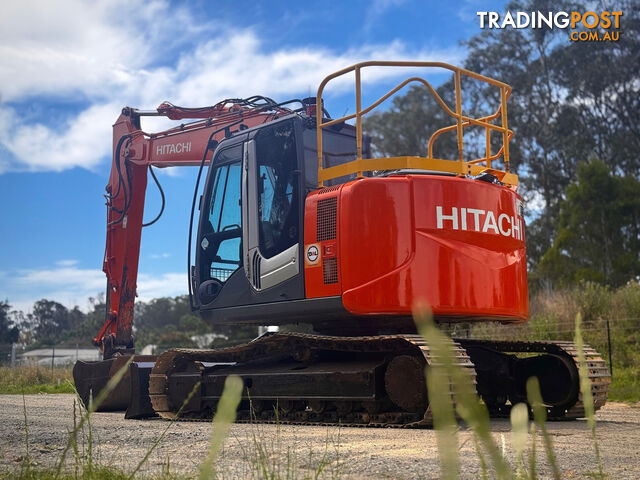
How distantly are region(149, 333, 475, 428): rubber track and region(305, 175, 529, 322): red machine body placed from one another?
0.37 meters

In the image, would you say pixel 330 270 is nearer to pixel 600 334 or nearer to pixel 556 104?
pixel 600 334

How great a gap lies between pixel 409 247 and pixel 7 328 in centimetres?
4430

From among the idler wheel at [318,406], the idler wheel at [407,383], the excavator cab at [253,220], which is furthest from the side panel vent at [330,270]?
the idler wheel at [318,406]

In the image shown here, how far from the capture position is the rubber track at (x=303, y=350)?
6863 mm

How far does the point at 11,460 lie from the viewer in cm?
475

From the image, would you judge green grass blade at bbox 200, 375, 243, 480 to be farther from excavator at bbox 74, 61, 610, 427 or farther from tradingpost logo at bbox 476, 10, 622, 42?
tradingpost logo at bbox 476, 10, 622, 42

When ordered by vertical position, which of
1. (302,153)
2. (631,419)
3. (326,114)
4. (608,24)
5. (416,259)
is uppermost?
(608,24)

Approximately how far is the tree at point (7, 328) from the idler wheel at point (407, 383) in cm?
4249

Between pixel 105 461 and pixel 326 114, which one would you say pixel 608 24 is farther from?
pixel 105 461

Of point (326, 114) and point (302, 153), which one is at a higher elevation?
point (326, 114)

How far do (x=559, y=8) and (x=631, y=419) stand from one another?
117 ft

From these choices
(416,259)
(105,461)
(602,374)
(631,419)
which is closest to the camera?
(105,461)

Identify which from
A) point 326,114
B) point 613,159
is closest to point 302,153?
point 326,114

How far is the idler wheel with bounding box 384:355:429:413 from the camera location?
6.91m
